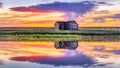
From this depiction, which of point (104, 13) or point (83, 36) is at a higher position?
point (104, 13)

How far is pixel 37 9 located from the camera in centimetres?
293

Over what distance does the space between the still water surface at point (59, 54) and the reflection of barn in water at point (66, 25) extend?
0.14 metres

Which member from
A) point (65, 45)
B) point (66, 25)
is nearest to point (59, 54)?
point (65, 45)

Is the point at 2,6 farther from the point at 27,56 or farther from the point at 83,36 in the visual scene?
the point at 83,36

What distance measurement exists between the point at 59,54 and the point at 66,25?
11.5 inches

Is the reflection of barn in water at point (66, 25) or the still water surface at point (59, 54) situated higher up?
the reflection of barn in water at point (66, 25)

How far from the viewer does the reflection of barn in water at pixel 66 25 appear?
286cm

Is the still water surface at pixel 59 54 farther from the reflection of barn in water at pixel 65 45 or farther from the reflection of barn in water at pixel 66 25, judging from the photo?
the reflection of barn in water at pixel 66 25

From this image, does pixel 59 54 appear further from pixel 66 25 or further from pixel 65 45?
pixel 66 25

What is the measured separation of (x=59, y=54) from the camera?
2822 millimetres

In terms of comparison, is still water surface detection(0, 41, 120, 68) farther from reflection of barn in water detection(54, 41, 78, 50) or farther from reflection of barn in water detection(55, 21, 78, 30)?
reflection of barn in water detection(55, 21, 78, 30)

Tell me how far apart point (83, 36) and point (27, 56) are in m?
0.58

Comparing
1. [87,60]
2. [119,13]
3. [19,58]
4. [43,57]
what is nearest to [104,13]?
[119,13]

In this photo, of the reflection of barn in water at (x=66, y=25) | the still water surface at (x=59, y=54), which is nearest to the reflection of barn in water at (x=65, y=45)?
the still water surface at (x=59, y=54)
